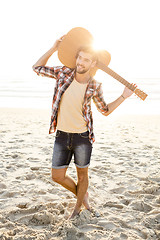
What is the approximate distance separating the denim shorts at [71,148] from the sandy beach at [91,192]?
2.59 feet

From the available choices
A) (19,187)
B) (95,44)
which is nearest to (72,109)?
(95,44)

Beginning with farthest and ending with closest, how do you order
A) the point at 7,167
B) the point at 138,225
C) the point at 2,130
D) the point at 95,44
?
the point at 2,130 < the point at 7,167 < the point at 138,225 < the point at 95,44

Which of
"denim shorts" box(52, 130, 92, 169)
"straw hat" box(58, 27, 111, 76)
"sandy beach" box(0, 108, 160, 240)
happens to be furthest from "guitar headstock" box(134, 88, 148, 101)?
"sandy beach" box(0, 108, 160, 240)

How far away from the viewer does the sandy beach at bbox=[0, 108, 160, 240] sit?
307cm

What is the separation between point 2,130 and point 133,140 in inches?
156

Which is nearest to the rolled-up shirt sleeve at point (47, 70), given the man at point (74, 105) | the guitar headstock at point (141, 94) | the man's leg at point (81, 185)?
the man at point (74, 105)

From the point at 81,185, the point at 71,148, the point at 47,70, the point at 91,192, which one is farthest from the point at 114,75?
the point at 91,192

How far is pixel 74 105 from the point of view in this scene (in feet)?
9.03

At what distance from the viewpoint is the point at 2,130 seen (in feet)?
26.0

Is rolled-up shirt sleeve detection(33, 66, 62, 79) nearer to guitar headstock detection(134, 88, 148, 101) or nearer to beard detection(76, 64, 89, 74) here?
beard detection(76, 64, 89, 74)

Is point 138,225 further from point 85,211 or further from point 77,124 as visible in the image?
point 77,124

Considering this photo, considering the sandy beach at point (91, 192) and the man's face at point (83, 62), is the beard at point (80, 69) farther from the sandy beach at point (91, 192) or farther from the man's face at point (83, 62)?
the sandy beach at point (91, 192)

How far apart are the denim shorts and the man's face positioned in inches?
27.0

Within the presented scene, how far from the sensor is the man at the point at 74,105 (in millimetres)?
2730
